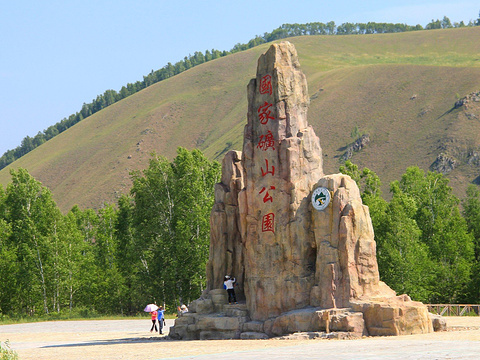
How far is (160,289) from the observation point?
5669 centimetres

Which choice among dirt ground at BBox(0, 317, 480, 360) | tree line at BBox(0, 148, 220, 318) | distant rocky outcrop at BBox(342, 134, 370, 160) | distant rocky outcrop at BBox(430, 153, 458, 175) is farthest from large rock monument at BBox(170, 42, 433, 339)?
distant rocky outcrop at BBox(342, 134, 370, 160)

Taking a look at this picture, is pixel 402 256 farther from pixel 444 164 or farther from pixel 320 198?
pixel 444 164

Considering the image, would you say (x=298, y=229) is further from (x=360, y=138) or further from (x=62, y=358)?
(x=360, y=138)

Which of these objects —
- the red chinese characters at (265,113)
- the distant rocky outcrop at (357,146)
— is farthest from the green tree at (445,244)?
the distant rocky outcrop at (357,146)

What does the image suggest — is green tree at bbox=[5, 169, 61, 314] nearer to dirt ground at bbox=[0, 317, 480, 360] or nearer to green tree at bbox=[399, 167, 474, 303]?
dirt ground at bbox=[0, 317, 480, 360]

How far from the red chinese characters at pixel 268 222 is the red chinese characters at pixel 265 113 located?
4.33 metres

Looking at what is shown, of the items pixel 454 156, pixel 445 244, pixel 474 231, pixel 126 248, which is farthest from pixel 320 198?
pixel 454 156

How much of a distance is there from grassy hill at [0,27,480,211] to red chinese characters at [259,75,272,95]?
236 ft

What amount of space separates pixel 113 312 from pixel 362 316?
42.0 metres

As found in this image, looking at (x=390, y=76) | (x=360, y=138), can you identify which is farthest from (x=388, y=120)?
(x=390, y=76)

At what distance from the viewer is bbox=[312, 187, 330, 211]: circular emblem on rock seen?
29344mm

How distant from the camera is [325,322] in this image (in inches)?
1080

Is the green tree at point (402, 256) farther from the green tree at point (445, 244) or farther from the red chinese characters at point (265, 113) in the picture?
the red chinese characters at point (265, 113)

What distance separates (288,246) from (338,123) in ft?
351
